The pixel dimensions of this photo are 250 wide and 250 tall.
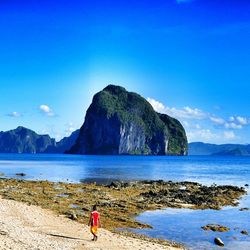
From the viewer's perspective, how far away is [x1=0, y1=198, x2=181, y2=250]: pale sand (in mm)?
23594

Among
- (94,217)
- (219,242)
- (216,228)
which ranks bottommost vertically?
(219,242)

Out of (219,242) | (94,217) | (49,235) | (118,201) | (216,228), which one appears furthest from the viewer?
(118,201)

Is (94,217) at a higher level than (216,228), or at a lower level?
higher

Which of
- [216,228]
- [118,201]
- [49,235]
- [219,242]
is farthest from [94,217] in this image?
[118,201]

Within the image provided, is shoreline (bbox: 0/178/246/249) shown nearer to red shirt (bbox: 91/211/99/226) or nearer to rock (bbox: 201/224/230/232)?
red shirt (bbox: 91/211/99/226)

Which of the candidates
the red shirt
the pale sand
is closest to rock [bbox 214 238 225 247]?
the pale sand

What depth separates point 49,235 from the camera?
26453 mm

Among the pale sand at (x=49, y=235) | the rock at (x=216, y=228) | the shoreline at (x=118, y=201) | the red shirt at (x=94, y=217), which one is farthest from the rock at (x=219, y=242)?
the red shirt at (x=94, y=217)

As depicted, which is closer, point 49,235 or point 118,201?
point 49,235

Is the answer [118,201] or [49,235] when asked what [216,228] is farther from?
[118,201]

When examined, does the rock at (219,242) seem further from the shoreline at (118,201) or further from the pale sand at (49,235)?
the pale sand at (49,235)

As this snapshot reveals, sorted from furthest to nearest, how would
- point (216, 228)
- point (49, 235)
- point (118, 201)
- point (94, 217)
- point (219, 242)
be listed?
point (118, 201) → point (216, 228) → point (219, 242) → point (49, 235) → point (94, 217)

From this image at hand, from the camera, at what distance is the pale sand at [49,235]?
2359 cm

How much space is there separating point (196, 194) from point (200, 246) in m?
25.8
